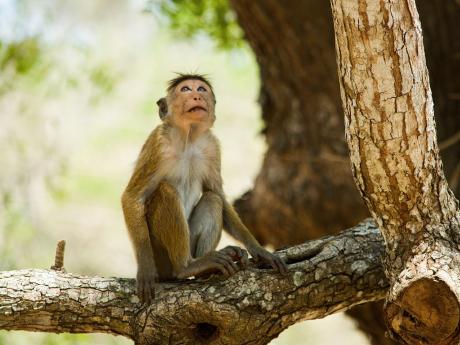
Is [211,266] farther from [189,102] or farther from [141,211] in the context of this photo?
[189,102]

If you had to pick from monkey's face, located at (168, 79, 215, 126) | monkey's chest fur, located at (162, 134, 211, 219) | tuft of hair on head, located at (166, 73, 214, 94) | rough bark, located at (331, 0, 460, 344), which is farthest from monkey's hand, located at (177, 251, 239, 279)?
tuft of hair on head, located at (166, 73, 214, 94)

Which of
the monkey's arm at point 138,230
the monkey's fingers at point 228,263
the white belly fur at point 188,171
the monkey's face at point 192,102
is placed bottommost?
the monkey's fingers at point 228,263

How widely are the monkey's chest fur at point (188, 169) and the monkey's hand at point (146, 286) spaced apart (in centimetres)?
111

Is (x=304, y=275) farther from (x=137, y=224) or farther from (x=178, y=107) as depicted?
(x=178, y=107)

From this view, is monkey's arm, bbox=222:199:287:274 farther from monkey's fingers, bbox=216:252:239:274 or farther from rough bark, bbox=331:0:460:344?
rough bark, bbox=331:0:460:344

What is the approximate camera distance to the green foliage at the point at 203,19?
446 inches

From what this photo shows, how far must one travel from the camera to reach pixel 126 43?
2175 cm

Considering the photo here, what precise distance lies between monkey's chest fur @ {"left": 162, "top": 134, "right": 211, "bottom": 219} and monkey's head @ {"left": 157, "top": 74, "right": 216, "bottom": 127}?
26 cm

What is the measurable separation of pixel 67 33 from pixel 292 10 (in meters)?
5.70

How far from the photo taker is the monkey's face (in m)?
7.43

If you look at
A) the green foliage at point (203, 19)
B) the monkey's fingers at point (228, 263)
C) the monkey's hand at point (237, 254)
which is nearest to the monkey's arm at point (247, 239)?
the monkey's hand at point (237, 254)

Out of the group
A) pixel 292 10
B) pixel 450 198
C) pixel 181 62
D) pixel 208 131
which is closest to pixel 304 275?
pixel 450 198

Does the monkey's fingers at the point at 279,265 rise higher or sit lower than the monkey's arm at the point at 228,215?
lower

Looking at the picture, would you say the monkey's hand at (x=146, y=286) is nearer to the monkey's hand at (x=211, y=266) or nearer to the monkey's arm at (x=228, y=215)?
the monkey's hand at (x=211, y=266)
